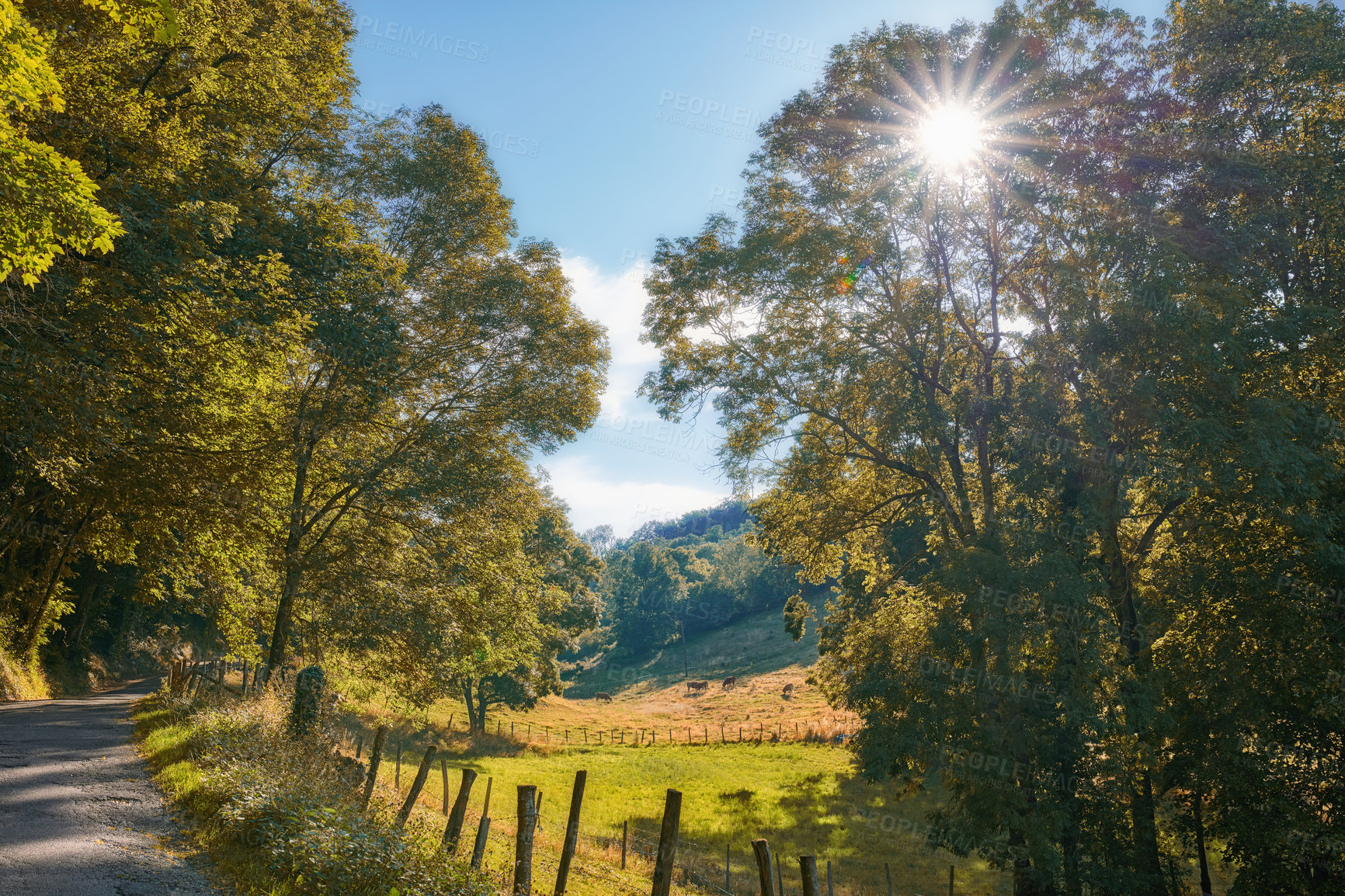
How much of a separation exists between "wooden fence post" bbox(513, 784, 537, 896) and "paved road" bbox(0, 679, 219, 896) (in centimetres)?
420

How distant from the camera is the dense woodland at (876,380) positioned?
1104 centimetres

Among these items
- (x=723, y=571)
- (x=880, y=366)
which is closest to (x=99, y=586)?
(x=880, y=366)

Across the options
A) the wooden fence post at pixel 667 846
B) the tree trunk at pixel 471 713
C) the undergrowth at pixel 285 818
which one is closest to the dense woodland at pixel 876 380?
the undergrowth at pixel 285 818

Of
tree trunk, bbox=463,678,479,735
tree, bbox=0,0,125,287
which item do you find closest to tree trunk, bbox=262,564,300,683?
tree, bbox=0,0,125,287

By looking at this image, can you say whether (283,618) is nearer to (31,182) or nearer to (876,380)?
(31,182)

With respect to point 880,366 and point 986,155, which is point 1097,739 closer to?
point 880,366

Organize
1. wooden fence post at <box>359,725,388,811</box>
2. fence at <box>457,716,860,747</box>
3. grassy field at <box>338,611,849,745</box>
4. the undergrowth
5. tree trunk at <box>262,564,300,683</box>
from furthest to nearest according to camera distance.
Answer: grassy field at <box>338,611,849,745</box> → fence at <box>457,716,860,747</box> → tree trunk at <box>262,564,300,683</box> → wooden fence post at <box>359,725,388,811</box> → the undergrowth

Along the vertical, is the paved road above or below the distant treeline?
below

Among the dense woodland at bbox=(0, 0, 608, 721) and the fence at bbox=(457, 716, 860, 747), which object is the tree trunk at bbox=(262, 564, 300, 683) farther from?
the fence at bbox=(457, 716, 860, 747)

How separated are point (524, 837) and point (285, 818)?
3.48 meters

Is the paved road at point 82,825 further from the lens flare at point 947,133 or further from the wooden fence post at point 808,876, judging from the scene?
the lens flare at point 947,133

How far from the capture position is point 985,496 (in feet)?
51.8

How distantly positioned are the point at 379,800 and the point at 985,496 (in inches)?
574

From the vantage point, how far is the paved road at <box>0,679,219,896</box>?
6.72 meters
